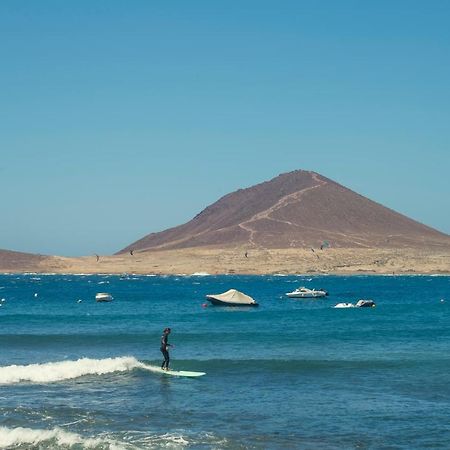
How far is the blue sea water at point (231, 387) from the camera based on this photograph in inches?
866

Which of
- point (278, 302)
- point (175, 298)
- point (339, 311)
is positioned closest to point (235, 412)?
point (339, 311)

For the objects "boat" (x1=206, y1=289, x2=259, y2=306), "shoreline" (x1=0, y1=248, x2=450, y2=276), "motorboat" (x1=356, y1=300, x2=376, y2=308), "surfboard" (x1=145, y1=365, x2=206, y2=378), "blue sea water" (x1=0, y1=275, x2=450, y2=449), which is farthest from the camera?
"shoreline" (x1=0, y1=248, x2=450, y2=276)

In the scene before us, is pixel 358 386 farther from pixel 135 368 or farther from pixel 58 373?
pixel 58 373

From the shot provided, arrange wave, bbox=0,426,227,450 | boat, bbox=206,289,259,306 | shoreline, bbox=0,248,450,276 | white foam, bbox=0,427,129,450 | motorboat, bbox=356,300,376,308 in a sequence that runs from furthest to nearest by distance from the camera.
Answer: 1. shoreline, bbox=0,248,450,276
2. boat, bbox=206,289,259,306
3. motorboat, bbox=356,300,376,308
4. white foam, bbox=0,427,129,450
5. wave, bbox=0,426,227,450

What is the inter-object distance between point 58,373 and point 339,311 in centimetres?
4627

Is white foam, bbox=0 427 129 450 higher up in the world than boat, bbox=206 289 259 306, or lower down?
lower down

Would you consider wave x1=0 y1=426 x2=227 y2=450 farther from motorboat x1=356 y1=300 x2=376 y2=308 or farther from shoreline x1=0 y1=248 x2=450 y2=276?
shoreline x1=0 y1=248 x2=450 y2=276

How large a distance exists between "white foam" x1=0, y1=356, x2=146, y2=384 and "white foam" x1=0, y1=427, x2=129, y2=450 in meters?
9.49

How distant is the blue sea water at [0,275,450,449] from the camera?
2198cm

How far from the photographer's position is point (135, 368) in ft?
114

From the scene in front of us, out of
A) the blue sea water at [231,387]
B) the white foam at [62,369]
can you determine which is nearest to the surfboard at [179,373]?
the blue sea water at [231,387]

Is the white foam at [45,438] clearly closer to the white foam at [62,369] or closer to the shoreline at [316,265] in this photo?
the white foam at [62,369]

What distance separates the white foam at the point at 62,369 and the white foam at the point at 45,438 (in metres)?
9.49

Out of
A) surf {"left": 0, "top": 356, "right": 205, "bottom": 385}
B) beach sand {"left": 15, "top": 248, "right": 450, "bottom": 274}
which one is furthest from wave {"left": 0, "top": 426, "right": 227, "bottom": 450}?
beach sand {"left": 15, "top": 248, "right": 450, "bottom": 274}
